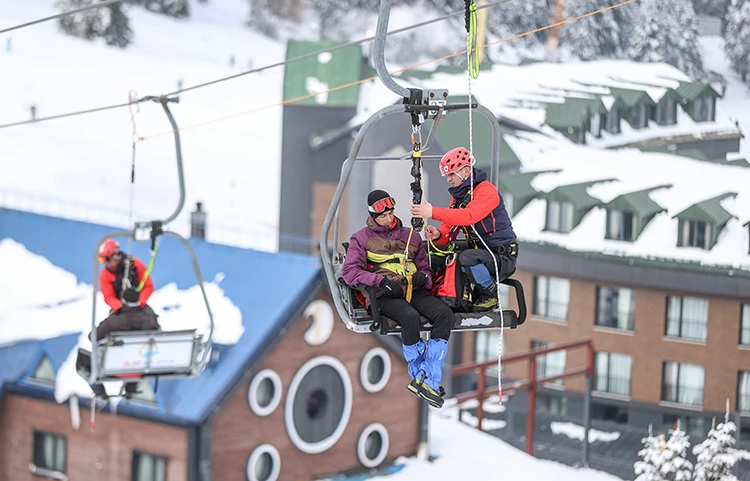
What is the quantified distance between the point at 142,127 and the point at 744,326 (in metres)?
38.2

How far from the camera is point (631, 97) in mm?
36406

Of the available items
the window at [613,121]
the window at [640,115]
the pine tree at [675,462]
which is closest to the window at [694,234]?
the window at [640,115]

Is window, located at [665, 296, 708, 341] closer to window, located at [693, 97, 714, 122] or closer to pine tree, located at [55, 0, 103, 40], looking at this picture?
window, located at [693, 97, 714, 122]

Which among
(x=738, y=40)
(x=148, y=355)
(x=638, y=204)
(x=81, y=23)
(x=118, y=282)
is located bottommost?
(x=148, y=355)

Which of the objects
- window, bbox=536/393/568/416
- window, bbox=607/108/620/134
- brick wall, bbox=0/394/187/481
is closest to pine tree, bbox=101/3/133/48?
window, bbox=607/108/620/134

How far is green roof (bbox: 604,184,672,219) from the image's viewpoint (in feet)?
108

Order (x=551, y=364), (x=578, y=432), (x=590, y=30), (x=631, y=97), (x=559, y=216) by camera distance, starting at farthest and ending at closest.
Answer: (x=590, y=30) < (x=631, y=97) < (x=551, y=364) < (x=559, y=216) < (x=578, y=432)

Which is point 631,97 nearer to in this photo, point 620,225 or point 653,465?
point 620,225

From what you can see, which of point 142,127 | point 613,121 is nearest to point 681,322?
point 613,121

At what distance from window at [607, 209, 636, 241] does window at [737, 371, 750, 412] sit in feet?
15.3

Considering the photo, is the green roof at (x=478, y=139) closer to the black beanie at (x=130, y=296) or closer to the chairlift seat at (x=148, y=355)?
the chairlift seat at (x=148, y=355)

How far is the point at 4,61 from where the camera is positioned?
6569 centimetres

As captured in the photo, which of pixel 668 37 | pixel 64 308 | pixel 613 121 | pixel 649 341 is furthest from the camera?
pixel 613 121

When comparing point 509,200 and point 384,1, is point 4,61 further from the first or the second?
point 384,1
